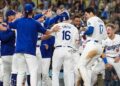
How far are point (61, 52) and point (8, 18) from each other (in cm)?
170

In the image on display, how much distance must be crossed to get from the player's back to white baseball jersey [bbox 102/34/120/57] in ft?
5.69

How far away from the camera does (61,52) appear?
16438mm

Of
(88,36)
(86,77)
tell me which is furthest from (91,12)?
(86,77)

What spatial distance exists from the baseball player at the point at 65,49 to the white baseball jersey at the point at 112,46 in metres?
1.70

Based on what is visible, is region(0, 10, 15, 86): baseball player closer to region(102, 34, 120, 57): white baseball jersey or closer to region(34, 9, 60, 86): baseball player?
region(34, 9, 60, 86): baseball player

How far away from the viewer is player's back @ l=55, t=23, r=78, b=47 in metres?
16.3

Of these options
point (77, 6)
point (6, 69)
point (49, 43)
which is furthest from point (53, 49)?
point (77, 6)

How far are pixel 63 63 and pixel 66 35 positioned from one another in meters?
0.80

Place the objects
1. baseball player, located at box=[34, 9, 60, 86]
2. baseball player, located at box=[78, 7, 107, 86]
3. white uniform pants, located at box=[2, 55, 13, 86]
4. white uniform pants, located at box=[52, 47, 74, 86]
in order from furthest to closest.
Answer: baseball player, located at box=[34, 9, 60, 86]
white uniform pants, located at box=[52, 47, 74, 86]
white uniform pants, located at box=[2, 55, 13, 86]
baseball player, located at box=[78, 7, 107, 86]

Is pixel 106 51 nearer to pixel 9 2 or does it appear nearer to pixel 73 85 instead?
pixel 73 85

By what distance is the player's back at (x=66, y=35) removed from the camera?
1634cm

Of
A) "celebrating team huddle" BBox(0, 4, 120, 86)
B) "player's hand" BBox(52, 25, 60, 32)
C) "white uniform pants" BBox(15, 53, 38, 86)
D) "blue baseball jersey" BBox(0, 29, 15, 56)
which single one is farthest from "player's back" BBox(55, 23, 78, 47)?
"white uniform pants" BBox(15, 53, 38, 86)

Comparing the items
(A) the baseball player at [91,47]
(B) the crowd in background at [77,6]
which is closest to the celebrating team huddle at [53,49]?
(A) the baseball player at [91,47]

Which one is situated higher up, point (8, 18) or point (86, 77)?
point (8, 18)
